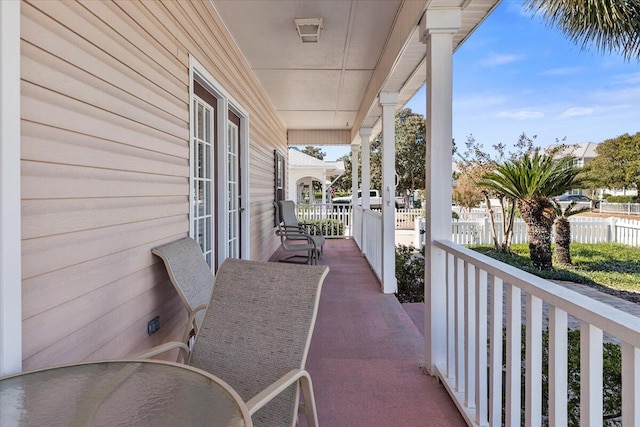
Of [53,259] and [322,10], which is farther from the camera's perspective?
[322,10]

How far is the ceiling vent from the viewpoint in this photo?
3.47 meters

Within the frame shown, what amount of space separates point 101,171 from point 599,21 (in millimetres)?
5080

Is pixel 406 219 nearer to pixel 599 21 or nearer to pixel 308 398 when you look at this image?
pixel 599 21

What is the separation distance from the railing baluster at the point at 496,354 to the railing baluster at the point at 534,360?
30 cm

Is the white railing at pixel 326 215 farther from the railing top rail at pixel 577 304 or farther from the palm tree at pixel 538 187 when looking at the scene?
the railing top rail at pixel 577 304

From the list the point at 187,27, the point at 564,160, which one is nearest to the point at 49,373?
the point at 187,27

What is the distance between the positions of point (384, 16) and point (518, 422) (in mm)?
3174

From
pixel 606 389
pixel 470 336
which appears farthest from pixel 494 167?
pixel 470 336

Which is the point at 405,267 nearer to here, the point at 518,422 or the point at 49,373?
the point at 518,422

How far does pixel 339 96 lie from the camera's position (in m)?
6.32

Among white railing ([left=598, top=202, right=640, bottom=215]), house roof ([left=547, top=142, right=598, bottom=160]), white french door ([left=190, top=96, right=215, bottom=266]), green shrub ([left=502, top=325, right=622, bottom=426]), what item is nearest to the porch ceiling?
white french door ([left=190, top=96, right=215, bottom=266])

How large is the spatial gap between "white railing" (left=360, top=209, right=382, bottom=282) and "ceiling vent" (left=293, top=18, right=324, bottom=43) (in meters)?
2.52

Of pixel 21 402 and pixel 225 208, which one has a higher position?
pixel 225 208

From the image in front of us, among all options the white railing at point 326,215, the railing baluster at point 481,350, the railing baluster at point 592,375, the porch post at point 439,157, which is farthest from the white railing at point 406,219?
the railing baluster at point 592,375
